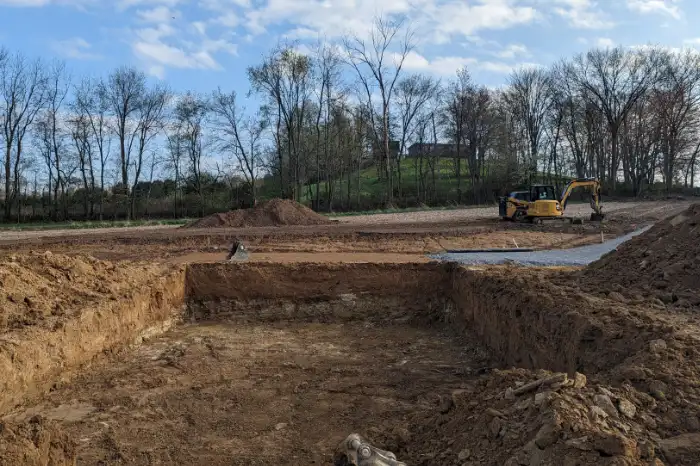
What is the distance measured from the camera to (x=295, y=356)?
919 centimetres

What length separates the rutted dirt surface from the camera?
5547mm

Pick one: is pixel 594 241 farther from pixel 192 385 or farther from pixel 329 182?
pixel 329 182

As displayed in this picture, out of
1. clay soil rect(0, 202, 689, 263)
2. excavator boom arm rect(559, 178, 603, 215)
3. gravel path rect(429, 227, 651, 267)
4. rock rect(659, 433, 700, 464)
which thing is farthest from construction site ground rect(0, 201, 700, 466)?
excavator boom arm rect(559, 178, 603, 215)

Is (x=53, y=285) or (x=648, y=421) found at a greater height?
(x=53, y=285)

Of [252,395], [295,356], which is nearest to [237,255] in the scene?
[295,356]

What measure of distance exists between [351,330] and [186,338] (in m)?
3.44

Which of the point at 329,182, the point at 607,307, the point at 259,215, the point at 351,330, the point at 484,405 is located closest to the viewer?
the point at 484,405

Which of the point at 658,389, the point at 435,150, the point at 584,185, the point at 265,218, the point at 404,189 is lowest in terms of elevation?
the point at 658,389

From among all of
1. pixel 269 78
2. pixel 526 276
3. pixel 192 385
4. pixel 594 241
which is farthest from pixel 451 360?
pixel 269 78

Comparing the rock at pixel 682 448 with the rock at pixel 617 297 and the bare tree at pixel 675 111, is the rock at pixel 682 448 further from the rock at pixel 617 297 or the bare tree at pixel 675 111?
the bare tree at pixel 675 111

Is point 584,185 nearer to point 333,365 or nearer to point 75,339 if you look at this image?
point 333,365

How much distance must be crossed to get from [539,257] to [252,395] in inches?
414

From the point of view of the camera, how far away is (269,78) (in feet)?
149

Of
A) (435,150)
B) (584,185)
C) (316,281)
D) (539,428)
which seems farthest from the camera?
(435,150)
